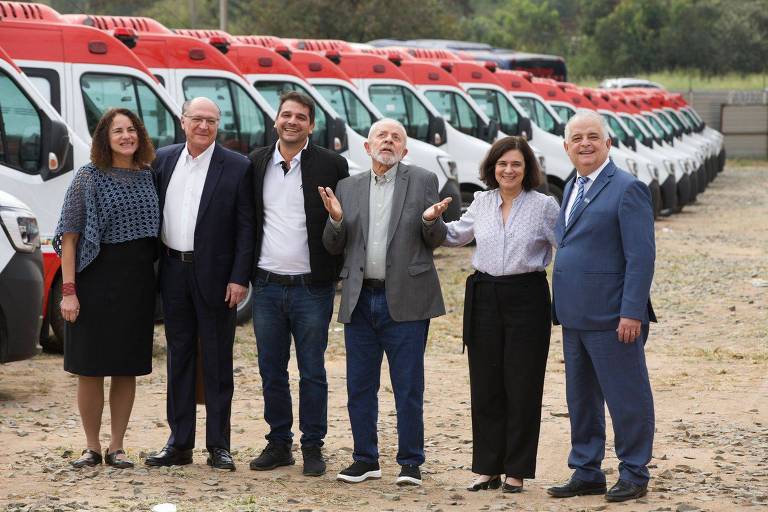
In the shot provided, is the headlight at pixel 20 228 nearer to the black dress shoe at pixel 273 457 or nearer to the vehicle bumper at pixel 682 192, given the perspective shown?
the black dress shoe at pixel 273 457

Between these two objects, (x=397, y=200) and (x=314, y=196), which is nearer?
(x=397, y=200)

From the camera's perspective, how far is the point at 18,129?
1077 cm

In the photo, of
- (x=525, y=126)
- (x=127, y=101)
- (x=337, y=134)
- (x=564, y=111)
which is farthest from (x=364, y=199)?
(x=564, y=111)

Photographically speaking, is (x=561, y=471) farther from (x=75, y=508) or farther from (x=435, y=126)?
(x=435, y=126)

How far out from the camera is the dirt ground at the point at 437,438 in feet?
22.0

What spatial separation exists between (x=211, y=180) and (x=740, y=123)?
144ft

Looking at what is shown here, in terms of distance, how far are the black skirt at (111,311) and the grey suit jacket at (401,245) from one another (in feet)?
3.06

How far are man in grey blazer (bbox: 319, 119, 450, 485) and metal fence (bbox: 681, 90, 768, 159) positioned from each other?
4342cm

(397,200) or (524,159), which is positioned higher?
(524,159)

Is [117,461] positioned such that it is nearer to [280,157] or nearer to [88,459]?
[88,459]

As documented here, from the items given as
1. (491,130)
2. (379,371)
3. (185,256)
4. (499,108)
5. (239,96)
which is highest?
(499,108)

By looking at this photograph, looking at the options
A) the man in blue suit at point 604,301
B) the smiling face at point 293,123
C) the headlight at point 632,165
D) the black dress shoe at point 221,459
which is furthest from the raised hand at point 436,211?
the headlight at point 632,165

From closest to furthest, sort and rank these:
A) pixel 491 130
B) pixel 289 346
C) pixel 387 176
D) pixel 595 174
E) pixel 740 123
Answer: pixel 595 174
pixel 387 176
pixel 289 346
pixel 491 130
pixel 740 123

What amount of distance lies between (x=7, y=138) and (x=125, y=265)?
4.06 meters
